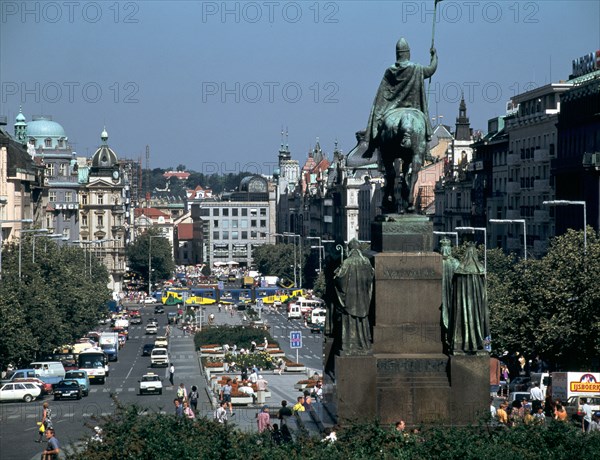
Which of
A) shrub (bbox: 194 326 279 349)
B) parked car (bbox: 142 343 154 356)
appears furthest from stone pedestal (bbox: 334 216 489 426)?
parked car (bbox: 142 343 154 356)

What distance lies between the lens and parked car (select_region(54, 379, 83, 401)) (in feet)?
248

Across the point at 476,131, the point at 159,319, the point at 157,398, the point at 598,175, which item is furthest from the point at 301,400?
the point at 476,131

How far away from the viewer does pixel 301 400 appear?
50656 millimetres

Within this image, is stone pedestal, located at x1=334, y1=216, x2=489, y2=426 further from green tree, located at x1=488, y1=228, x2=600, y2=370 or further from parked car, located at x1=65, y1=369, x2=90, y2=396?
parked car, located at x1=65, y1=369, x2=90, y2=396

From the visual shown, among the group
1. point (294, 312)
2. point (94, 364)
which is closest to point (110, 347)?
point (94, 364)

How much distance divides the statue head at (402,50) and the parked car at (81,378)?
4546 centimetres

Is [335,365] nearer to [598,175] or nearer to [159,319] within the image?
[598,175]

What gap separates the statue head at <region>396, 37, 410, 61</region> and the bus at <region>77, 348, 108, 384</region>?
56.7 metres

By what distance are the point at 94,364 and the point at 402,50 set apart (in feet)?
195

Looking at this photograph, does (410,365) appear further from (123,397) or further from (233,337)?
(233,337)

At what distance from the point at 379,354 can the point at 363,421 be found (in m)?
1.24

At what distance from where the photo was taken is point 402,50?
3472cm

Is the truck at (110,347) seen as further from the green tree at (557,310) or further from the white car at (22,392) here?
the green tree at (557,310)

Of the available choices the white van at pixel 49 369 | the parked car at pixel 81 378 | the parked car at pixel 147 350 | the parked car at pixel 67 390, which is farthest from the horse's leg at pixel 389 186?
the parked car at pixel 147 350
